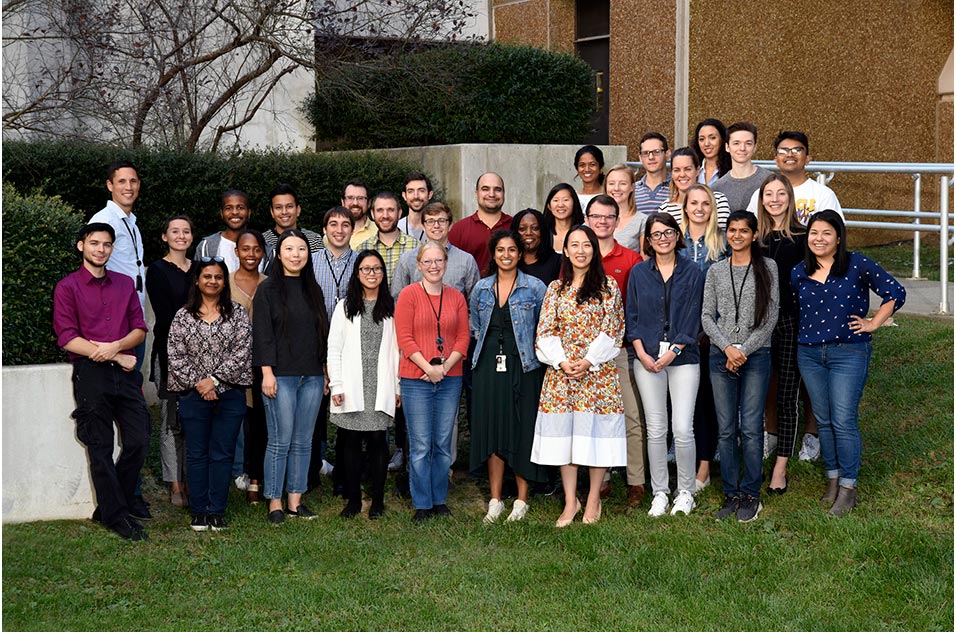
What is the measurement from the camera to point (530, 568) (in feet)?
20.1

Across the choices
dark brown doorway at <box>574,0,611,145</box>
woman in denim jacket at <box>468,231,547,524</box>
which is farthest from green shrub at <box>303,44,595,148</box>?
woman in denim jacket at <box>468,231,547,524</box>

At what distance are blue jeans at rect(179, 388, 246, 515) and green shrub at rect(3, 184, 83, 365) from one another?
107 centimetres

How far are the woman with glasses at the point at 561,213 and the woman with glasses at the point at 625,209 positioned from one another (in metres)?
0.25

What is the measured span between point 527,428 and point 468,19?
9.05 meters

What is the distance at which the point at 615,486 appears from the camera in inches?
301

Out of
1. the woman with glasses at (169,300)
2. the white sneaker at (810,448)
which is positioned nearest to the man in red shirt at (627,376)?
the white sneaker at (810,448)

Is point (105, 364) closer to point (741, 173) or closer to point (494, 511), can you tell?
point (494, 511)

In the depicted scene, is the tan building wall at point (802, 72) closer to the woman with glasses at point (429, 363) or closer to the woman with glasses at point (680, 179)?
the woman with glasses at point (680, 179)

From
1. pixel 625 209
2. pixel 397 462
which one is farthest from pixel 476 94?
pixel 397 462

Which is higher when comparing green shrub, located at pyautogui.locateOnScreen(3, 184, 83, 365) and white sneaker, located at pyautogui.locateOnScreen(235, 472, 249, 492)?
green shrub, located at pyautogui.locateOnScreen(3, 184, 83, 365)

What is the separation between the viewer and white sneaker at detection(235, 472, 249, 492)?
7797 mm

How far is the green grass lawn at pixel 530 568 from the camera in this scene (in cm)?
551

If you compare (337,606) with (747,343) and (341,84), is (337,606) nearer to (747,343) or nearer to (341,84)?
(747,343)

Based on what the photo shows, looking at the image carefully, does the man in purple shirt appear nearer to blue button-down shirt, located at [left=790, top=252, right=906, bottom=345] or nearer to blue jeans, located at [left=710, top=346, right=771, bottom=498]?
blue jeans, located at [left=710, top=346, right=771, bottom=498]
